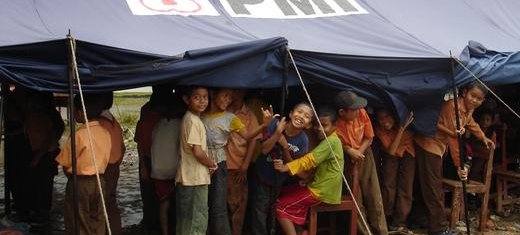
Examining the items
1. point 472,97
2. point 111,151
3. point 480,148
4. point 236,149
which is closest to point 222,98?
point 236,149

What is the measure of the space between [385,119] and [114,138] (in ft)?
7.65

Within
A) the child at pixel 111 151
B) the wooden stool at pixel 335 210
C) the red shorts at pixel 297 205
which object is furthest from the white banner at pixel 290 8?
the wooden stool at pixel 335 210

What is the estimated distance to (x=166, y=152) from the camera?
13.9 ft

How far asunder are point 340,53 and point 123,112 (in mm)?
13524

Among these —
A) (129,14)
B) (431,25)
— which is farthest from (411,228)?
(129,14)

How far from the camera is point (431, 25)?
513 cm

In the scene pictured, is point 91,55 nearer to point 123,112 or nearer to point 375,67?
point 375,67

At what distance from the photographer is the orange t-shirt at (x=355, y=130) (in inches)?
177

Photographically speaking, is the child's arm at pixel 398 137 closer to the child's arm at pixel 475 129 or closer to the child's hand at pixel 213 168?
the child's arm at pixel 475 129

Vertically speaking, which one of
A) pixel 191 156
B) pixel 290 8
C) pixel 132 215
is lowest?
pixel 132 215

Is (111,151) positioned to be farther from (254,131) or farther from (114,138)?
(254,131)

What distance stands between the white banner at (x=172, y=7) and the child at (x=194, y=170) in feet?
2.56

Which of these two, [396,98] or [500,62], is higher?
[500,62]

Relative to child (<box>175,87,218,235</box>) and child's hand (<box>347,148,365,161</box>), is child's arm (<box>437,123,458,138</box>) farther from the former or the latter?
child (<box>175,87,218,235</box>)
